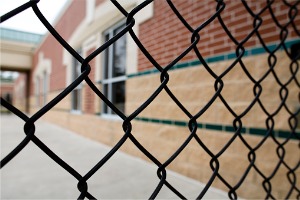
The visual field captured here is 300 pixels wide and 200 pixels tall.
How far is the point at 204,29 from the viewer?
252cm

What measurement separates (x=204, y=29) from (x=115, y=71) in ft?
8.01

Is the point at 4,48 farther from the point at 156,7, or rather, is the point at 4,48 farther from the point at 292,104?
the point at 292,104

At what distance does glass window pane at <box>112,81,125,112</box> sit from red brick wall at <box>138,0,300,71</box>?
0.94 metres

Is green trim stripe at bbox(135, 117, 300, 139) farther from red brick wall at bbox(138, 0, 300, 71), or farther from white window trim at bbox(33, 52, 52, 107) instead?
white window trim at bbox(33, 52, 52, 107)

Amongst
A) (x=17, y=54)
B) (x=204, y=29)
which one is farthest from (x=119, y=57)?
(x=17, y=54)

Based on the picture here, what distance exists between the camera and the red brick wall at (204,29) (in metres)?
1.99

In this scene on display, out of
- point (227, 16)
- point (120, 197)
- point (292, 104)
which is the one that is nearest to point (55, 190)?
point (120, 197)

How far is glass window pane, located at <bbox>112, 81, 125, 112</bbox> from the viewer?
4.19 m

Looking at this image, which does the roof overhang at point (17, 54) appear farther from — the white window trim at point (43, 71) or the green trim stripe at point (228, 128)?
the green trim stripe at point (228, 128)

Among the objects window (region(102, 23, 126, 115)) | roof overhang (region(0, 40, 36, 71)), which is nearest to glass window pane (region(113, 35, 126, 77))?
window (region(102, 23, 126, 115))

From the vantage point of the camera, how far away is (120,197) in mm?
2031

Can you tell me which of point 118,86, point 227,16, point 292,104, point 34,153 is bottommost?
point 34,153

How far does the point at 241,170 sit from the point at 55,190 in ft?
6.17

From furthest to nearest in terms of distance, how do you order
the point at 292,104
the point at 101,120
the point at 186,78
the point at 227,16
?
1. the point at 101,120
2. the point at 186,78
3. the point at 227,16
4. the point at 292,104
